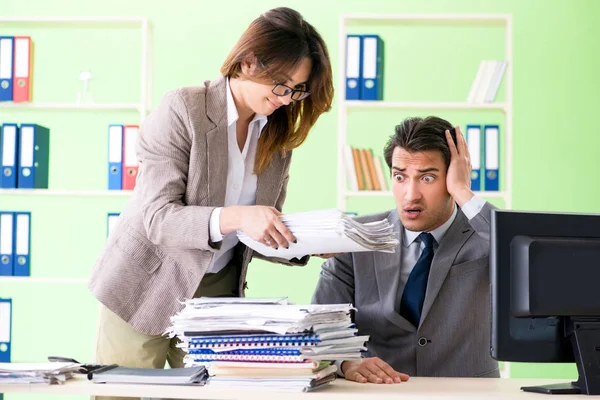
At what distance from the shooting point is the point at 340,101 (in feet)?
12.3

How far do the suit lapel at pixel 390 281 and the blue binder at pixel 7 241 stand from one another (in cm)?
221

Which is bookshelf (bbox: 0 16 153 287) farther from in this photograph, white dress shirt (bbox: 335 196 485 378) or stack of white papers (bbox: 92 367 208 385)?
stack of white papers (bbox: 92 367 208 385)

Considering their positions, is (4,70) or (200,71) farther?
(200,71)

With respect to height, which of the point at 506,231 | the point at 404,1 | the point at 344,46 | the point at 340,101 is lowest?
the point at 506,231

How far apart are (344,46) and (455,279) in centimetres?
181

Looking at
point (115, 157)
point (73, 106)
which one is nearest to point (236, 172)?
point (115, 157)

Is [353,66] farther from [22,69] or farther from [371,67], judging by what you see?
[22,69]

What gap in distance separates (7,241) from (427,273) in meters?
2.37

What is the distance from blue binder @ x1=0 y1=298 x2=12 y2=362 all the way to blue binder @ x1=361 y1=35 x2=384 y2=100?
193 cm

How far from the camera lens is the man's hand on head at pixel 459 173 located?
7.27ft

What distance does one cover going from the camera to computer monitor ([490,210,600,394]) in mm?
1640

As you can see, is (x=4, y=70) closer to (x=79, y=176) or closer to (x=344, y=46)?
(x=79, y=176)

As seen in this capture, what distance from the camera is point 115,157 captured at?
3.86m

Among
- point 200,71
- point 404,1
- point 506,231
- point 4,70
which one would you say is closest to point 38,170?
point 4,70
